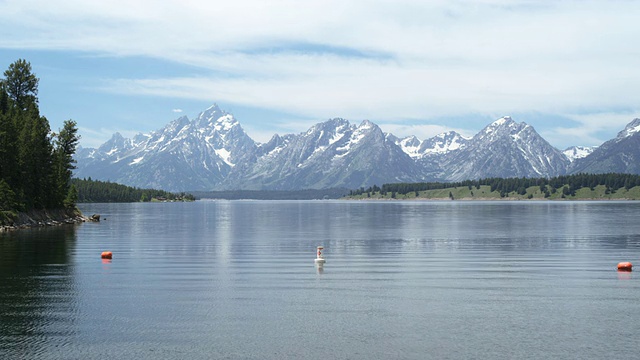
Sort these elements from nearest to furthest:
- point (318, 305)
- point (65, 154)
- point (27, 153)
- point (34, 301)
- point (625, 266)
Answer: point (318, 305) < point (34, 301) < point (625, 266) < point (27, 153) < point (65, 154)

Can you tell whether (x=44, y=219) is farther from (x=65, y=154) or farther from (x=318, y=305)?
(x=318, y=305)

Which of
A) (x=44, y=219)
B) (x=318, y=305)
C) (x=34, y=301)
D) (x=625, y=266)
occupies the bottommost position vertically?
(x=318, y=305)

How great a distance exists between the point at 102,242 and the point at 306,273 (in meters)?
54.7

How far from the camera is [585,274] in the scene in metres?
61.8

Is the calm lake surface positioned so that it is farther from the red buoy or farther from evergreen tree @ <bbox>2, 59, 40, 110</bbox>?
evergreen tree @ <bbox>2, 59, 40, 110</bbox>

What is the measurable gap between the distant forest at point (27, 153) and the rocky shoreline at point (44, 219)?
4.68 ft

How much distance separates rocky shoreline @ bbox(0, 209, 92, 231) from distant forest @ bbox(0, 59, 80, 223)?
143cm

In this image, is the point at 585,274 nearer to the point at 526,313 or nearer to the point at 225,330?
the point at 526,313

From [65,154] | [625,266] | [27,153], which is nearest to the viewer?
[625,266]

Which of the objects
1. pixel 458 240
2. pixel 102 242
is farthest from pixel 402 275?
pixel 102 242

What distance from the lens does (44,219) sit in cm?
15250

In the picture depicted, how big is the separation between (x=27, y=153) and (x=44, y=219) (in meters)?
19.9

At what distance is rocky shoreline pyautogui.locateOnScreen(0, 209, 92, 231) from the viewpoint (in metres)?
135

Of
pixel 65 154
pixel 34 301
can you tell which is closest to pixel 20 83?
pixel 65 154
